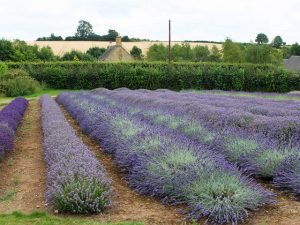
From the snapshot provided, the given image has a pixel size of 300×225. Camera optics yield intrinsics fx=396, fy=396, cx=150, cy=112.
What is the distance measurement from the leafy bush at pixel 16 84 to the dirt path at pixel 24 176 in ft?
58.8

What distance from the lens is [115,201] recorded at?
4938mm

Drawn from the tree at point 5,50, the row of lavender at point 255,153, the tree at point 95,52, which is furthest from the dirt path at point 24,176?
the tree at point 95,52

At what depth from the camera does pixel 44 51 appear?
60.5m

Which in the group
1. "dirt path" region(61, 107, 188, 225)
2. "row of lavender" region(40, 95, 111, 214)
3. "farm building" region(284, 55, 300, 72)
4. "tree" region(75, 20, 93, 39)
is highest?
"tree" region(75, 20, 93, 39)

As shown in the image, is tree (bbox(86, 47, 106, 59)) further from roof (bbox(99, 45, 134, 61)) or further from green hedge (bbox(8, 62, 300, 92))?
green hedge (bbox(8, 62, 300, 92))

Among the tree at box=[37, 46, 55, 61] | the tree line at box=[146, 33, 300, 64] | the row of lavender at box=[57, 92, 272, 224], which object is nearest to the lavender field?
the row of lavender at box=[57, 92, 272, 224]

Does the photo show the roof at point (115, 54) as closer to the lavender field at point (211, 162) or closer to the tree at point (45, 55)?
the tree at point (45, 55)

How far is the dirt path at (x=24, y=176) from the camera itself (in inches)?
207

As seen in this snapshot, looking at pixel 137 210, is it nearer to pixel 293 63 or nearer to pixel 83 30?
pixel 293 63

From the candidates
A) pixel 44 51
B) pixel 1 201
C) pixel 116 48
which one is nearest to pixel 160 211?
pixel 1 201

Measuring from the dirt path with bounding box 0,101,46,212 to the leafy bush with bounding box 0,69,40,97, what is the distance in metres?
17.9

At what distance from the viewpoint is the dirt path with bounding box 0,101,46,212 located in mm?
5266

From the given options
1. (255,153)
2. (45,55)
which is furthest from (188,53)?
(255,153)

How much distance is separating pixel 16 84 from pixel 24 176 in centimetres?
2302
